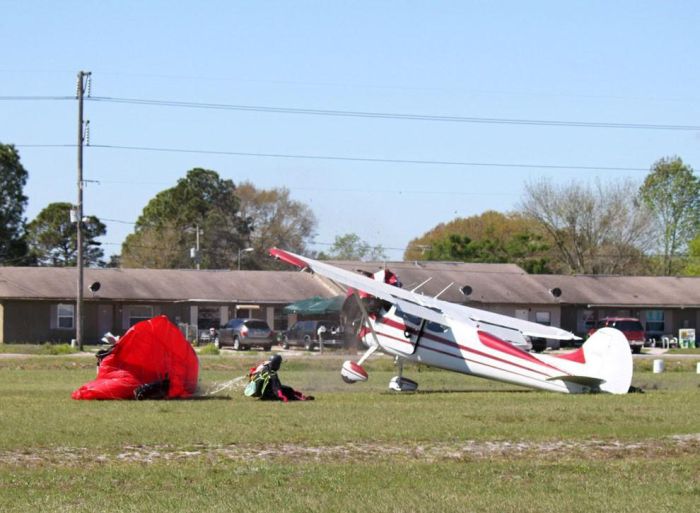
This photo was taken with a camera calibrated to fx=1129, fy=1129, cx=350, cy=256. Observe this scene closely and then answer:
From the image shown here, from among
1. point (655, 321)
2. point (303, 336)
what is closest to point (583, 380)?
point (303, 336)

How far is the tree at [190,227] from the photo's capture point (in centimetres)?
9581

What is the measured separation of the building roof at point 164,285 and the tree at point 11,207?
26313 millimetres

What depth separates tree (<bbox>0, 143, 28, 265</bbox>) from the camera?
87.6m

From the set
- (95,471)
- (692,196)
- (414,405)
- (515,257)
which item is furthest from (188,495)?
(692,196)

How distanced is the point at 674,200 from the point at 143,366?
7810 cm

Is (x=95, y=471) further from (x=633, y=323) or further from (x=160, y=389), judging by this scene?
(x=633, y=323)

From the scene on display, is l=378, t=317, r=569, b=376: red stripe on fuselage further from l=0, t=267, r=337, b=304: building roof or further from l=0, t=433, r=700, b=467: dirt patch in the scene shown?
l=0, t=267, r=337, b=304: building roof

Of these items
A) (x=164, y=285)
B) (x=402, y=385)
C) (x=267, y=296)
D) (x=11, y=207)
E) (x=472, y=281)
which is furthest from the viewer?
(x=11, y=207)

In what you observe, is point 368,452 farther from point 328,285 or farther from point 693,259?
point 693,259

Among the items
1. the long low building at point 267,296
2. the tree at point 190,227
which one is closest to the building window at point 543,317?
the long low building at point 267,296

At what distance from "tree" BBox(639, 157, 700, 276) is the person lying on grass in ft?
246

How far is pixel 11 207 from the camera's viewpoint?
88.6 metres

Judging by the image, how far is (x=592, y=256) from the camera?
294 feet

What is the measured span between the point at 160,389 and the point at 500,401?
685cm
